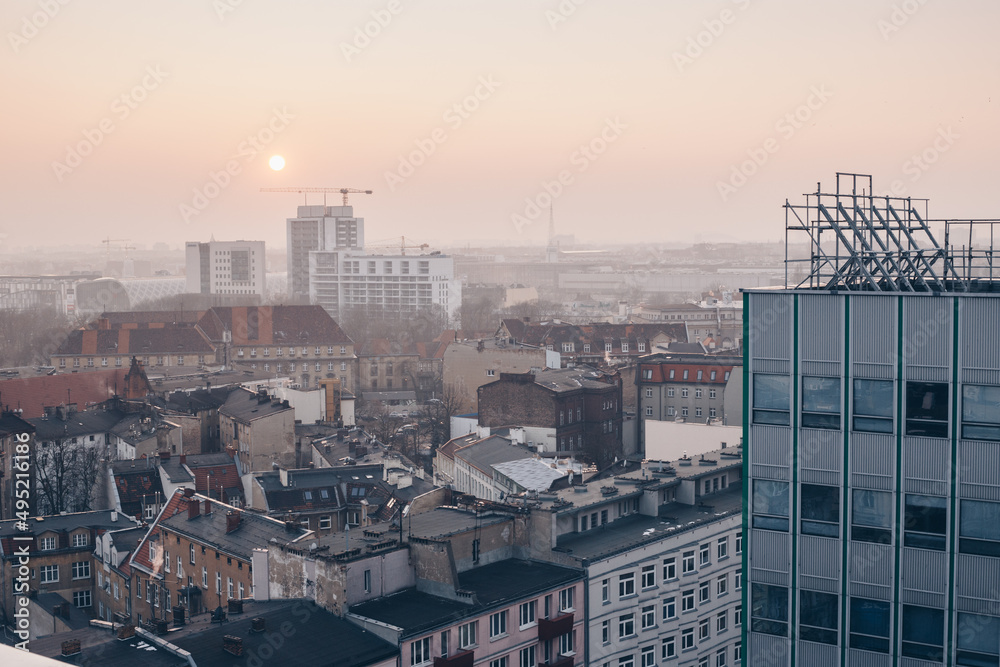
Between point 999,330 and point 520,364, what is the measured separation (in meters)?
46.9

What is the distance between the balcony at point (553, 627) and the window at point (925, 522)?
981 cm

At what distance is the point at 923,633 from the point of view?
13945 mm

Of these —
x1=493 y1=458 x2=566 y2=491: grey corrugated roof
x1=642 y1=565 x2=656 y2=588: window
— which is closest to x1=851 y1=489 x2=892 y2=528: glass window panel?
x1=642 y1=565 x2=656 y2=588: window

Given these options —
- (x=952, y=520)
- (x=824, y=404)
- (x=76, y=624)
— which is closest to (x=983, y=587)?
(x=952, y=520)

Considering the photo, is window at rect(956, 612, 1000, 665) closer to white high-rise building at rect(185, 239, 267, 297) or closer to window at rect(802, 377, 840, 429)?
window at rect(802, 377, 840, 429)

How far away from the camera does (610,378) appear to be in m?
53.6

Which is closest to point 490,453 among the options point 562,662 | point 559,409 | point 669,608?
point 559,409

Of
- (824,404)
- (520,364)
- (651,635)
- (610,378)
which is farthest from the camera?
(520,364)

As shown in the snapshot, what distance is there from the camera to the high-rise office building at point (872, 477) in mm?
13781

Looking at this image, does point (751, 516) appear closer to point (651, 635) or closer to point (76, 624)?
point (651, 635)

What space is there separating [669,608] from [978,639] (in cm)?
1160

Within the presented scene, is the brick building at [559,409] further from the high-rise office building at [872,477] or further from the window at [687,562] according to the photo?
the high-rise office building at [872,477]

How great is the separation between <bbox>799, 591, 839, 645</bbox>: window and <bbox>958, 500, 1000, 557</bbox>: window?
1.82 meters

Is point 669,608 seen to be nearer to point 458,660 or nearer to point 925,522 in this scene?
point 458,660
